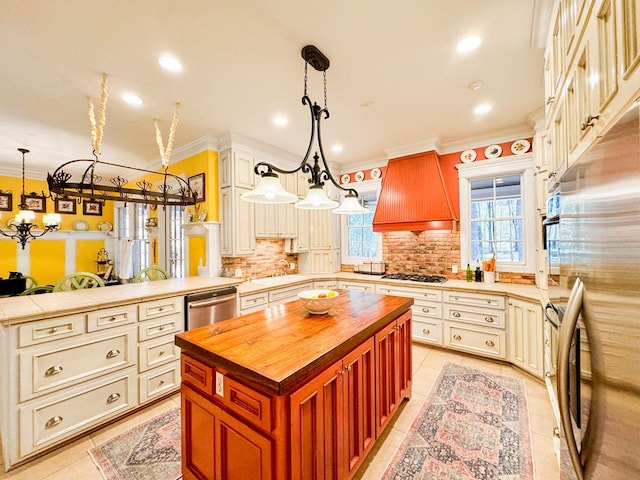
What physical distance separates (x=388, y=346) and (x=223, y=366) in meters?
1.27

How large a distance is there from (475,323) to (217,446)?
125 inches

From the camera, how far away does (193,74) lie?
96.0 inches

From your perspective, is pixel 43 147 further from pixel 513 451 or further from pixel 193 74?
pixel 513 451

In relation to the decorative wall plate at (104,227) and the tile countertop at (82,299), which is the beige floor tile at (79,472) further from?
the decorative wall plate at (104,227)

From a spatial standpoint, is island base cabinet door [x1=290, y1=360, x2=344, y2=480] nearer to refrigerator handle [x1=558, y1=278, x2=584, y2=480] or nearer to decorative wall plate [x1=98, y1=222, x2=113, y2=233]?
refrigerator handle [x1=558, y1=278, x2=584, y2=480]

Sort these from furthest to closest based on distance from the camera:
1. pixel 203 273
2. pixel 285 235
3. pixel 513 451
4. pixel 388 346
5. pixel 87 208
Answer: pixel 87 208 → pixel 285 235 → pixel 203 273 → pixel 388 346 → pixel 513 451

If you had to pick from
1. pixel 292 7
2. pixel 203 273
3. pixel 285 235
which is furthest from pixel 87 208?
pixel 292 7

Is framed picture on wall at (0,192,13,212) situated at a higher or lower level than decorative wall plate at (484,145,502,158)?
lower

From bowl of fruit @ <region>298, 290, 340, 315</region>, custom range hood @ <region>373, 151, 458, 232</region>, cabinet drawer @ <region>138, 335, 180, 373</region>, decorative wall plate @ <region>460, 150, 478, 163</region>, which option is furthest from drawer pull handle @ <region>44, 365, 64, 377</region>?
decorative wall plate @ <region>460, 150, 478, 163</region>

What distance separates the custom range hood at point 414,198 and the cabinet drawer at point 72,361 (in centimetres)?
373

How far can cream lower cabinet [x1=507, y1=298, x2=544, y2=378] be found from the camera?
2773mm

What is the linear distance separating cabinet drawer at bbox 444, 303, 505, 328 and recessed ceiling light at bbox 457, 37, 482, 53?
2.80m

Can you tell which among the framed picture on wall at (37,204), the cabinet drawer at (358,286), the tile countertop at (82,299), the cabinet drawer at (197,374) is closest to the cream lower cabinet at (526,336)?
the cabinet drawer at (358,286)

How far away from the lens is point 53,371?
1.99 meters
